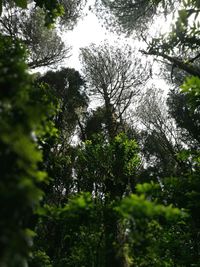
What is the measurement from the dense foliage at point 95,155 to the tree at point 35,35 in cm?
4

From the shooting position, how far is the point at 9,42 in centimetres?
447

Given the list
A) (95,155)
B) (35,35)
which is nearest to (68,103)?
(35,35)

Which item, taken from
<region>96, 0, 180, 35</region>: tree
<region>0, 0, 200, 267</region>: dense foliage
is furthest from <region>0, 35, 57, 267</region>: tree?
<region>96, 0, 180, 35</region>: tree

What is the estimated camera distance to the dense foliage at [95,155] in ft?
6.98

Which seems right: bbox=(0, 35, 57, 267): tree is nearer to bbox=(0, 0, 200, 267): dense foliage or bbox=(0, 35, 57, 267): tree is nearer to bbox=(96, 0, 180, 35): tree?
bbox=(0, 0, 200, 267): dense foliage

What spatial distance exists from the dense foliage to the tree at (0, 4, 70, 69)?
1.7 inches

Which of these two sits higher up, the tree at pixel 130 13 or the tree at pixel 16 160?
the tree at pixel 130 13

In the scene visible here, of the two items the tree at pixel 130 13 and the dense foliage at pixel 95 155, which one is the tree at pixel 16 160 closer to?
the dense foliage at pixel 95 155

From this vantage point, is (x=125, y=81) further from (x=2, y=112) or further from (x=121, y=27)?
(x=2, y=112)

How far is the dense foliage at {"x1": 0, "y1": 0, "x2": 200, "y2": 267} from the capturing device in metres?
2.13

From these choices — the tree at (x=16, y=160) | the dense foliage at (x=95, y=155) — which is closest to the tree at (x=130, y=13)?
the dense foliage at (x=95, y=155)

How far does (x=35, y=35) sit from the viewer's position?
45.2ft

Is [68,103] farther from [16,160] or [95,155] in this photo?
[16,160]

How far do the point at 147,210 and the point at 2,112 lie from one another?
127 cm
